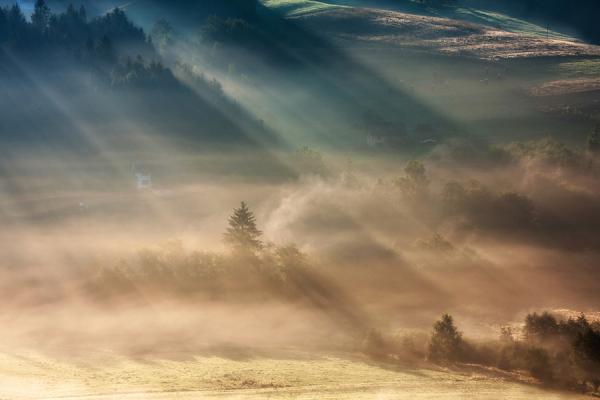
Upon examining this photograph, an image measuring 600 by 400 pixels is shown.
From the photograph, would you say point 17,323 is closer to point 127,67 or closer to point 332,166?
point 332,166

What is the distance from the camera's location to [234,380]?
41938 mm

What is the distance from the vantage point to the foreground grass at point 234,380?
126 feet

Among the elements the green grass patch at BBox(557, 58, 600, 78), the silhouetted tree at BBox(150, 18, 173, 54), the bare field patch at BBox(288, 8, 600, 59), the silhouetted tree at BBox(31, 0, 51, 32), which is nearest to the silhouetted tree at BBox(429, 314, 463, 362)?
the silhouetted tree at BBox(150, 18, 173, 54)

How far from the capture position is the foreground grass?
126 ft

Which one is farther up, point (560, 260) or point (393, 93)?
point (393, 93)

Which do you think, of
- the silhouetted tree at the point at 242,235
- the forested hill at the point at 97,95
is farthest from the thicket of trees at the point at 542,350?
the forested hill at the point at 97,95

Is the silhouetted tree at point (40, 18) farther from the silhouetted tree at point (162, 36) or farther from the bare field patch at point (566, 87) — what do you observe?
the bare field patch at point (566, 87)

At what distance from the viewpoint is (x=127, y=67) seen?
401 feet

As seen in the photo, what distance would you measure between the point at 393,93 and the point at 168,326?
105 m

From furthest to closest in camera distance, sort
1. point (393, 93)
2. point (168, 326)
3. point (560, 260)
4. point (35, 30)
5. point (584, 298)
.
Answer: point (393, 93)
point (35, 30)
point (560, 260)
point (584, 298)
point (168, 326)

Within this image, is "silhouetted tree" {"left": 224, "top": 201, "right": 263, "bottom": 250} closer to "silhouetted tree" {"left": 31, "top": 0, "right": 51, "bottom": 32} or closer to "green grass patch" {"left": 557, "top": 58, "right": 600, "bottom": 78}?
"silhouetted tree" {"left": 31, "top": 0, "right": 51, "bottom": 32}

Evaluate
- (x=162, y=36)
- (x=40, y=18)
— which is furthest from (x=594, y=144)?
(x=40, y=18)

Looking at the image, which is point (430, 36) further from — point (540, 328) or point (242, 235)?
point (540, 328)

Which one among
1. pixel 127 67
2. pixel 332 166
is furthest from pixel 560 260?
pixel 127 67
